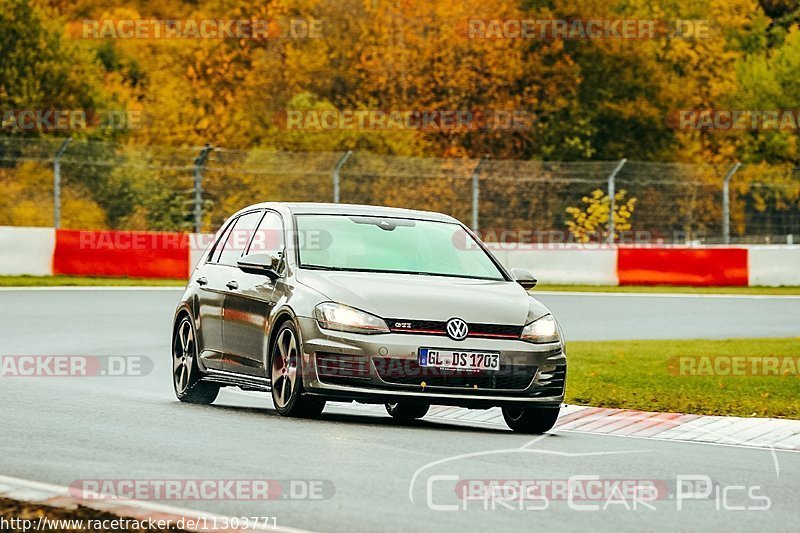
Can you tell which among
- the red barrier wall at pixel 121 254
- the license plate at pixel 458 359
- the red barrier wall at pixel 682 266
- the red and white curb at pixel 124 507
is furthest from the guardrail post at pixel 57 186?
the red and white curb at pixel 124 507

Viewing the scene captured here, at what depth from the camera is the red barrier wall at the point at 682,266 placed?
31.2 meters

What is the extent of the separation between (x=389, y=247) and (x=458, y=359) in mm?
1470

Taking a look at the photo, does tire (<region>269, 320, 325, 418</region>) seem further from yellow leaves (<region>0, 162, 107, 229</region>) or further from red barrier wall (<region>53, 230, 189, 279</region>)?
yellow leaves (<region>0, 162, 107, 229</region>)

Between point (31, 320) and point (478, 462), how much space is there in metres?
12.0

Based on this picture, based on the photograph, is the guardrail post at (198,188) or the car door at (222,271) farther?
the guardrail post at (198,188)

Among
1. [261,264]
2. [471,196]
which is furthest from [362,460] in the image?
[471,196]

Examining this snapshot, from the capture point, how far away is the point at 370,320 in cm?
1059

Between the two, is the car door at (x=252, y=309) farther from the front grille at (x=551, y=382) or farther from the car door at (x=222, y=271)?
the front grille at (x=551, y=382)

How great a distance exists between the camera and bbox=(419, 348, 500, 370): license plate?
Result: 34.7 feet

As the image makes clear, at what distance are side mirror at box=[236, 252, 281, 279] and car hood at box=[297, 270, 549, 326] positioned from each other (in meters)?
0.25

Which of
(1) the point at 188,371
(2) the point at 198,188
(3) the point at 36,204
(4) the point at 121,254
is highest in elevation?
(2) the point at 198,188

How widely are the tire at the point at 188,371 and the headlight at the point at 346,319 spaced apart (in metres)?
2.25

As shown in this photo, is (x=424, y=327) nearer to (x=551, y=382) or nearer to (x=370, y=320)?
(x=370, y=320)

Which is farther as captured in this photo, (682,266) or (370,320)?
(682,266)
